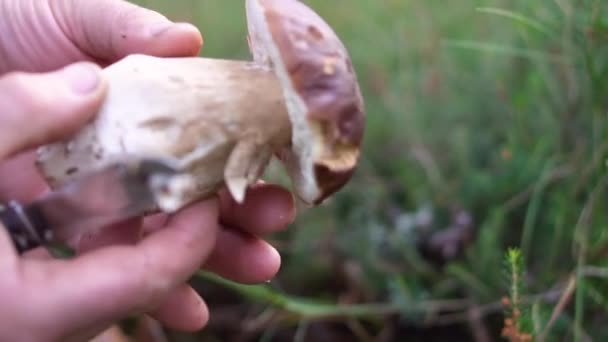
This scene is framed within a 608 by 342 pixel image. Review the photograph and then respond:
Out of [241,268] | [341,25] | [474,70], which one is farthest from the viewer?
[341,25]

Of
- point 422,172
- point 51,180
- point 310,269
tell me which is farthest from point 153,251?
point 422,172

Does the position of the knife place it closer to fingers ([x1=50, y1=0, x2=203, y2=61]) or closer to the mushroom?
the mushroom

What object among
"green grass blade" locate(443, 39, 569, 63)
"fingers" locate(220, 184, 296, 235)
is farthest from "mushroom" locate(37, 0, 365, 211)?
"green grass blade" locate(443, 39, 569, 63)

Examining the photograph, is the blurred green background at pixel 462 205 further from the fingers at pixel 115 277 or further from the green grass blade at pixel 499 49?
the fingers at pixel 115 277

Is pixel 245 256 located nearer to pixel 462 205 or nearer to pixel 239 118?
pixel 239 118

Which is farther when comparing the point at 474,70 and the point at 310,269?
the point at 474,70

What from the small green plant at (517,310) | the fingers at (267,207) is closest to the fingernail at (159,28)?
the fingers at (267,207)

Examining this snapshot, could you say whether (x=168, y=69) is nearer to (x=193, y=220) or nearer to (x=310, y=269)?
(x=193, y=220)
